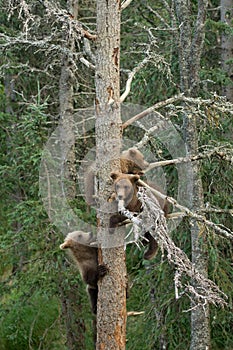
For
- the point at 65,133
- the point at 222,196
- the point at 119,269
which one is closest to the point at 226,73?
the point at 222,196

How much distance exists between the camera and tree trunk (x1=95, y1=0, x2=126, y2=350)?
22.3 ft

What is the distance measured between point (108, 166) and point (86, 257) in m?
1.51

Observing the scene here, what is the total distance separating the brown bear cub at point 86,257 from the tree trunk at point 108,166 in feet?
2.40

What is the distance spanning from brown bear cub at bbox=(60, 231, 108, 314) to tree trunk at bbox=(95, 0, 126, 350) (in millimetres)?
732

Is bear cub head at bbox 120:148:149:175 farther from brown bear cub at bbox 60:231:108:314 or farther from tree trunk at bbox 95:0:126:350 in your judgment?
brown bear cub at bbox 60:231:108:314

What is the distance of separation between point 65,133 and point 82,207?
1.27 m

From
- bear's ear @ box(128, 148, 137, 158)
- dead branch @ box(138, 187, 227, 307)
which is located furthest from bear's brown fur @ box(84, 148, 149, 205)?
dead branch @ box(138, 187, 227, 307)

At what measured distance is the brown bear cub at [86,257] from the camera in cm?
769

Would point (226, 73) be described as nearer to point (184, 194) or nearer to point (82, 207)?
point (184, 194)

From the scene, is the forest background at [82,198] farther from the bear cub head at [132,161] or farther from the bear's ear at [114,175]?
the bear's ear at [114,175]

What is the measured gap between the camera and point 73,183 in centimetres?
1079

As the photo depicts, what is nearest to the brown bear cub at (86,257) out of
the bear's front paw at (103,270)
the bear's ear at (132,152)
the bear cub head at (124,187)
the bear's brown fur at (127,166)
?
the bear's brown fur at (127,166)

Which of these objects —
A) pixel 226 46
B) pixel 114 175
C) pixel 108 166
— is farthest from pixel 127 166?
pixel 226 46

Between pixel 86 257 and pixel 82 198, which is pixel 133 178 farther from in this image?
pixel 82 198
